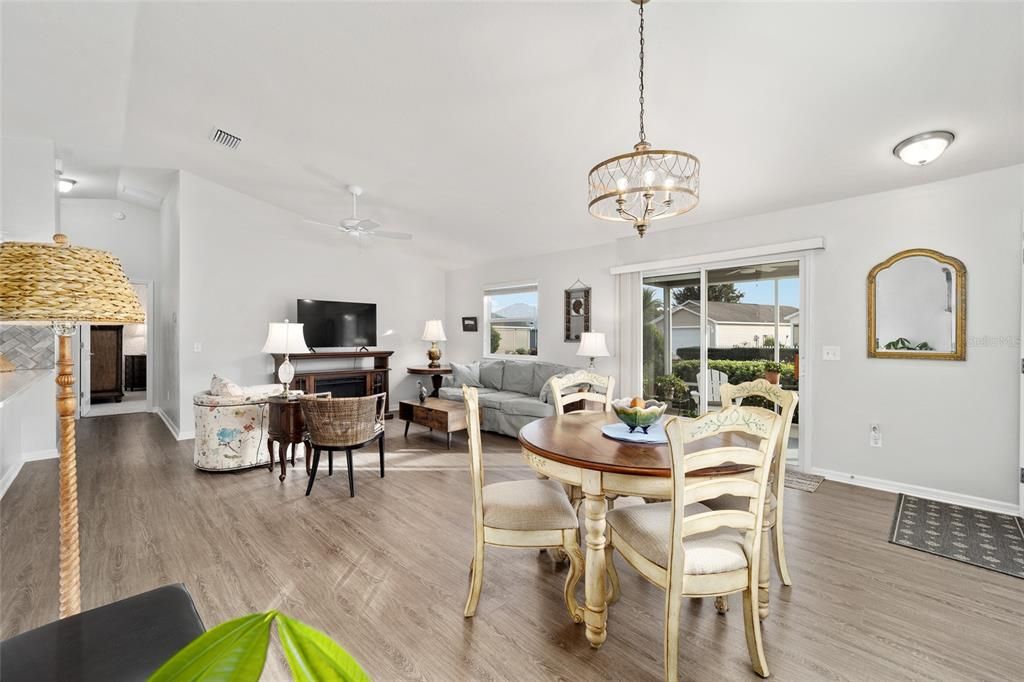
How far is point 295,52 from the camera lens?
10.3 ft

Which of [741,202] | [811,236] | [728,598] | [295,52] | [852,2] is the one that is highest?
[295,52]

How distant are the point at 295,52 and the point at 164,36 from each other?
37.6 inches

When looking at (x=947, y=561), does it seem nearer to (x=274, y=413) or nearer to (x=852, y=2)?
(x=852, y=2)

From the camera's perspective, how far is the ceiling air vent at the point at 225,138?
4383mm

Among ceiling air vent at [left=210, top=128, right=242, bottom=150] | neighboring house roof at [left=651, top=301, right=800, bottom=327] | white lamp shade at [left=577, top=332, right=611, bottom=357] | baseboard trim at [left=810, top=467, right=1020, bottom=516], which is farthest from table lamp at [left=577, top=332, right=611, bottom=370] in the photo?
ceiling air vent at [left=210, top=128, right=242, bottom=150]

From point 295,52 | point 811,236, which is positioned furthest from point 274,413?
point 811,236

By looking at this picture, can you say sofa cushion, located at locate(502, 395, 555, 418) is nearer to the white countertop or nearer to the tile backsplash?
the white countertop

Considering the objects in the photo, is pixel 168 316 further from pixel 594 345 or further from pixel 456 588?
pixel 456 588

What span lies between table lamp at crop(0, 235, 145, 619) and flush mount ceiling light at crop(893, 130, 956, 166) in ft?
13.8

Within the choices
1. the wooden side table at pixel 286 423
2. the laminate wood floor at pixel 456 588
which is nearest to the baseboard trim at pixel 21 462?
the laminate wood floor at pixel 456 588

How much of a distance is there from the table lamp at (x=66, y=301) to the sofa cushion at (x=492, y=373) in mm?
5289

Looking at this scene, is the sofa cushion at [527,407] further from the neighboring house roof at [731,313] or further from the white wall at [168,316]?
the white wall at [168,316]

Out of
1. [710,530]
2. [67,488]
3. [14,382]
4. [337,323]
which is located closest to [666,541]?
[710,530]

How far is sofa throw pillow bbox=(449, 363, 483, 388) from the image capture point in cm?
668
